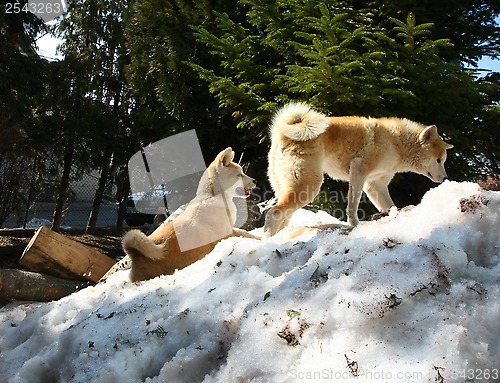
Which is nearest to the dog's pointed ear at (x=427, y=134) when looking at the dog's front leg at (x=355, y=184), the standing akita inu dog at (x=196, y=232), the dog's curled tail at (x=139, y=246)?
the dog's front leg at (x=355, y=184)

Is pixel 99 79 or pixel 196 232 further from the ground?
pixel 99 79

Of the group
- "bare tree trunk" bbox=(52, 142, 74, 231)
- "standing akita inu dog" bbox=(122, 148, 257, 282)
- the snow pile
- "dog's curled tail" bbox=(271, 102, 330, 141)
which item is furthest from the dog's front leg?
"bare tree trunk" bbox=(52, 142, 74, 231)

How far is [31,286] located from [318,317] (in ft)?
13.6

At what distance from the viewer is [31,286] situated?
506cm

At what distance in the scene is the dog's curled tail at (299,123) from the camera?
4.57 m

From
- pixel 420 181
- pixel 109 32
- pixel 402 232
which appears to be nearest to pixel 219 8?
pixel 109 32

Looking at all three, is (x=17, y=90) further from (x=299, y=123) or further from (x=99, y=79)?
(x=299, y=123)

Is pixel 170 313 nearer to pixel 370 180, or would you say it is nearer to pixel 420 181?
pixel 370 180

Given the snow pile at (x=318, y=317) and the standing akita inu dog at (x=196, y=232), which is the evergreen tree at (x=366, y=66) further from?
the snow pile at (x=318, y=317)

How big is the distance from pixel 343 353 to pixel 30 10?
10234 millimetres

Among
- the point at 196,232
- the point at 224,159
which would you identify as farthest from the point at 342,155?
the point at 196,232

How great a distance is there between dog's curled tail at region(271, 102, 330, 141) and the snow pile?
176cm

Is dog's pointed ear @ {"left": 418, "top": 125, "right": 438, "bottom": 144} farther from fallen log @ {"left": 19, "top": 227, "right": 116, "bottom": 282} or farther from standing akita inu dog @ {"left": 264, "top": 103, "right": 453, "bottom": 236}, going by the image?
fallen log @ {"left": 19, "top": 227, "right": 116, "bottom": 282}

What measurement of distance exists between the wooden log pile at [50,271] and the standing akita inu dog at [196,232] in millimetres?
1433
